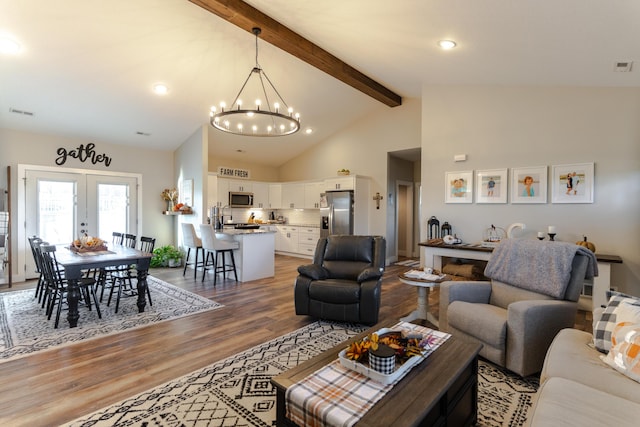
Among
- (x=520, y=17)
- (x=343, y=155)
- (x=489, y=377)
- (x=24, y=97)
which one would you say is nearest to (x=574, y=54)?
(x=520, y=17)

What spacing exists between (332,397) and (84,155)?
7149 mm

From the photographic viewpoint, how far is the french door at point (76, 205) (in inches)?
231

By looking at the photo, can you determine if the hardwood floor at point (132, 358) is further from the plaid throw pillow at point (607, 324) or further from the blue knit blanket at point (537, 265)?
the plaid throw pillow at point (607, 324)

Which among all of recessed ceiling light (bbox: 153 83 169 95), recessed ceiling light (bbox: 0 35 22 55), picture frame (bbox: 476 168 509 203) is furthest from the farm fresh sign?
picture frame (bbox: 476 168 509 203)

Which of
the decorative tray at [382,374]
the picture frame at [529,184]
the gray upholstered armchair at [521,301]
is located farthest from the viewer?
the picture frame at [529,184]

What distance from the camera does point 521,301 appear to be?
8.63 feet

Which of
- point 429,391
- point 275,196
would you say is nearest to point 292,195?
point 275,196

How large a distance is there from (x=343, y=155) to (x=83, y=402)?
699cm

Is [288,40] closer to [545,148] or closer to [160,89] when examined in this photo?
[160,89]

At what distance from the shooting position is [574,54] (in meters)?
3.43

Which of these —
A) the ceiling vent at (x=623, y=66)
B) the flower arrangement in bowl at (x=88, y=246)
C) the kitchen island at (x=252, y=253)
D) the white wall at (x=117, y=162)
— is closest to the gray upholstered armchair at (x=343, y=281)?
the kitchen island at (x=252, y=253)

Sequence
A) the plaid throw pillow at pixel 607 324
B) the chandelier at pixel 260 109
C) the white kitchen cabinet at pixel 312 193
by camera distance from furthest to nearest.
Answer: the white kitchen cabinet at pixel 312 193 → the chandelier at pixel 260 109 → the plaid throw pillow at pixel 607 324

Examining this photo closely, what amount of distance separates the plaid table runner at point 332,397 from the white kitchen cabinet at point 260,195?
24.6ft

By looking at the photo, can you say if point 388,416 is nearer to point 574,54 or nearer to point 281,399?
point 281,399
